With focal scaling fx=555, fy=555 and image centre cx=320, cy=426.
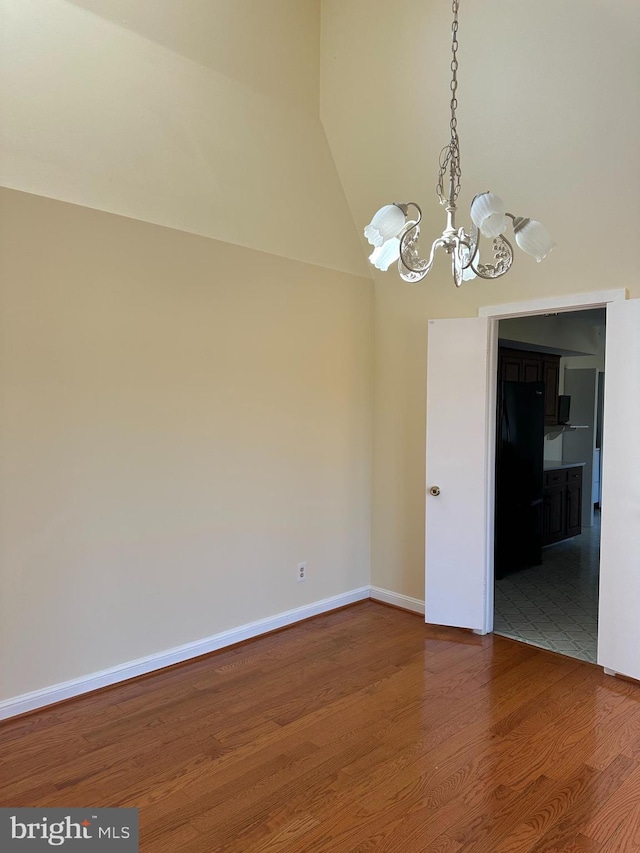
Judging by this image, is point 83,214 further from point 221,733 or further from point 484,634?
point 484,634

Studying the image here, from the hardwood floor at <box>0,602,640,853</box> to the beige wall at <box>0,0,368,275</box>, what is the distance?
270 centimetres

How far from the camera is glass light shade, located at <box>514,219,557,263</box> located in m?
2.04

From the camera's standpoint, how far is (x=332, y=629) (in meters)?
4.03

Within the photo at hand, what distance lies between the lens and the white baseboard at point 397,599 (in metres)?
4.32

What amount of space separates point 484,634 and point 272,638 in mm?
1493

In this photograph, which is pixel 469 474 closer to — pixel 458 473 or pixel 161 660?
pixel 458 473

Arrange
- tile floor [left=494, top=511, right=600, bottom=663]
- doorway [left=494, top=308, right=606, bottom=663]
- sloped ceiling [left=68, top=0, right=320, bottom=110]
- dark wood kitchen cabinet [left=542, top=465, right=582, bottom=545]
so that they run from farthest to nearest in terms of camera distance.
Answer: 1. dark wood kitchen cabinet [left=542, top=465, right=582, bottom=545]
2. doorway [left=494, top=308, right=606, bottom=663]
3. tile floor [left=494, top=511, right=600, bottom=663]
4. sloped ceiling [left=68, top=0, right=320, bottom=110]

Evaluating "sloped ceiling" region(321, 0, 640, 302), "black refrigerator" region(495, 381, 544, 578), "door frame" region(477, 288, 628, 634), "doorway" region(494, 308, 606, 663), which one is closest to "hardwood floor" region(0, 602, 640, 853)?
"door frame" region(477, 288, 628, 634)

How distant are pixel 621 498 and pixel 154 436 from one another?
109 inches

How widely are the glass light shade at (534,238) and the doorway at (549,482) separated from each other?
2.44 metres

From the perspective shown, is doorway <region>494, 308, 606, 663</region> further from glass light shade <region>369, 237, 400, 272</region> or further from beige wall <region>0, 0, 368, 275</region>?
glass light shade <region>369, 237, 400, 272</region>

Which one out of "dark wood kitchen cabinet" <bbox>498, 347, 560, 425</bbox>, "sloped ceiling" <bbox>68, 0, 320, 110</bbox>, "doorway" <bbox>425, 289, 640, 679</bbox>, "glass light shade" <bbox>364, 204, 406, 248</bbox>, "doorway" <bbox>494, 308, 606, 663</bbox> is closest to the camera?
"glass light shade" <bbox>364, 204, 406, 248</bbox>

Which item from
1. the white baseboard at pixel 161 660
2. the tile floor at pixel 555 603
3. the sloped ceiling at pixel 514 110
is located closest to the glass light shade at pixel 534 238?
the sloped ceiling at pixel 514 110

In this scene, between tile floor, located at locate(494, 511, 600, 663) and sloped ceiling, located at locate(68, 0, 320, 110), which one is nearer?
sloped ceiling, located at locate(68, 0, 320, 110)
